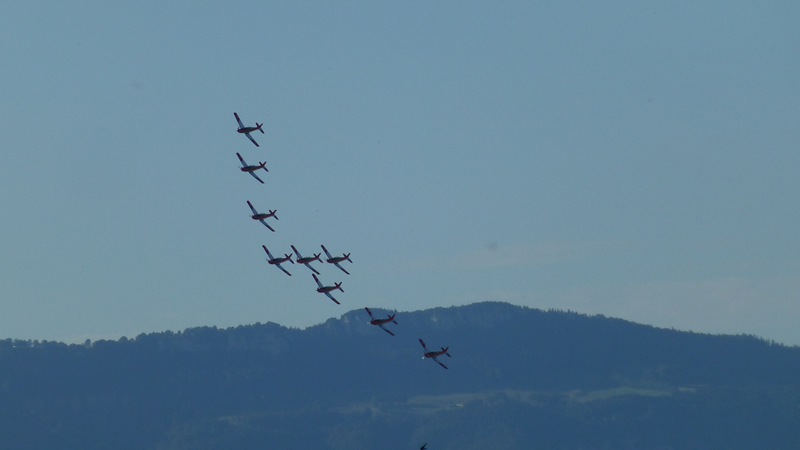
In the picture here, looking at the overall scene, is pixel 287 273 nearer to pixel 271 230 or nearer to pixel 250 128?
pixel 271 230

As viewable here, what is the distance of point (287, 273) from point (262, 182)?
57.2 feet

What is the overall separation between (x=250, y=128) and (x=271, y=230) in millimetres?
19205

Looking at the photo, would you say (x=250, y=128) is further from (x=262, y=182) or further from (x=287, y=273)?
(x=287, y=273)

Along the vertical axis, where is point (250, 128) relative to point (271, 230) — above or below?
above

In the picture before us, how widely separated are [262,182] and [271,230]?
902 cm

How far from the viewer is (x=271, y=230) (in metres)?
199

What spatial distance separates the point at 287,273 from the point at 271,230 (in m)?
8.50

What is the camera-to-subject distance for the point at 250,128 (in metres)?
199

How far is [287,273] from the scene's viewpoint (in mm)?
198625

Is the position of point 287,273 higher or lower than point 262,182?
lower

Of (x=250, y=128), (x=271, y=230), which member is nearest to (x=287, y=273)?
(x=271, y=230)

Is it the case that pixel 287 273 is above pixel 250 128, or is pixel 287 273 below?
below

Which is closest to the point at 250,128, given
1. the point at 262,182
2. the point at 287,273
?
the point at 262,182
